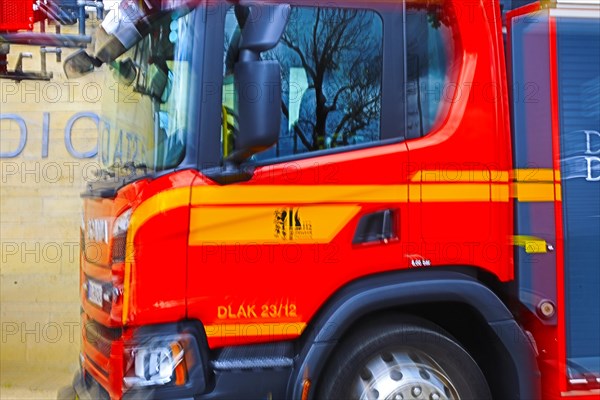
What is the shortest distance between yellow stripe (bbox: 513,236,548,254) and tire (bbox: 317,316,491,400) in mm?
602

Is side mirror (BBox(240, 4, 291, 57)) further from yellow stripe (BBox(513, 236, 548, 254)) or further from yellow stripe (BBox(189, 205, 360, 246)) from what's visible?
yellow stripe (BBox(513, 236, 548, 254))

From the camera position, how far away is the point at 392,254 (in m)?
3.04

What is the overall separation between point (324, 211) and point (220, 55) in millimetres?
891

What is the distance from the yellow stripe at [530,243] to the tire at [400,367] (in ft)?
1.98

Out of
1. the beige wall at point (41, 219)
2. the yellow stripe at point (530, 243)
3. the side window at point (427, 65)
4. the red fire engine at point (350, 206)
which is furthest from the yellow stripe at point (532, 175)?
the beige wall at point (41, 219)

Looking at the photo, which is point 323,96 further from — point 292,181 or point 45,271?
point 45,271

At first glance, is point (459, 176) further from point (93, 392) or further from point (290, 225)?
point (93, 392)

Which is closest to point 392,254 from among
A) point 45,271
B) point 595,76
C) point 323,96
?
point 323,96

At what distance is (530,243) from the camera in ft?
10.4

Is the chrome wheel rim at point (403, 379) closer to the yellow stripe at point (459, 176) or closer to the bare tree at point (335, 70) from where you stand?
the yellow stripe at point (459, 176)

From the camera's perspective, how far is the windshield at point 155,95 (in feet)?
9.67

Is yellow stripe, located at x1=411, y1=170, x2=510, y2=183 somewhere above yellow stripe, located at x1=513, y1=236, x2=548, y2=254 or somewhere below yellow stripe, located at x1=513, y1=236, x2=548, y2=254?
above

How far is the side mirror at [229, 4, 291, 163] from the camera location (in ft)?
9.05

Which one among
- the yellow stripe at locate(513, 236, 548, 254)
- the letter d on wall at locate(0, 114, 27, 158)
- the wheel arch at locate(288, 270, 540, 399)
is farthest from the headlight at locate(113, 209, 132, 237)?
the letter d on wall at locate(0, 114, 27, 158)
